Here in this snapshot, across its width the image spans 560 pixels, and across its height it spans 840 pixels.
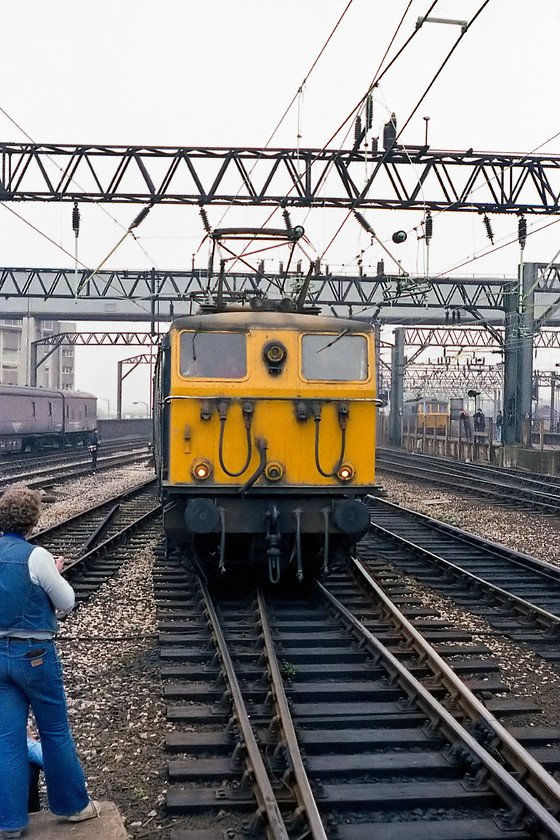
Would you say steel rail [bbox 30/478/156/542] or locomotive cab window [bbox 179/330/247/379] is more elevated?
locomotive cab window [bbox 179/330/247/379]

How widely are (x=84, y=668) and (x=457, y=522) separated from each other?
34.6 feet

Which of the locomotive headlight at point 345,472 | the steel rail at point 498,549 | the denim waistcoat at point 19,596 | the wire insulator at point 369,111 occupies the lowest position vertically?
the steel rail at point 498,549

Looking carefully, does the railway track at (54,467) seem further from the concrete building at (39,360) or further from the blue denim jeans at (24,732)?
the concrete building at (39,360)

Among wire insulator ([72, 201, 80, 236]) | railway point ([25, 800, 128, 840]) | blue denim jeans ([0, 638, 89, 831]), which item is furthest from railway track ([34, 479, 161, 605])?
wire insulator ([72, 201, 80, 236])

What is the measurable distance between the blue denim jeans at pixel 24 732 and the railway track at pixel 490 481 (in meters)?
14.9

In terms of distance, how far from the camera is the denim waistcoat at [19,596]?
12.6 feet

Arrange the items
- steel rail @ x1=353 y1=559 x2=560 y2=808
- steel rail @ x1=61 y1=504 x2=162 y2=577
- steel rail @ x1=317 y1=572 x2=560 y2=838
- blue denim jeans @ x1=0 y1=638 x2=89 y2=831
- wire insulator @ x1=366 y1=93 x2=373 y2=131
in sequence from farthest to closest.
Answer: wire insulator @ x1=366 y1=93 x2=373 y2=131 < steel rail @ x1=61 y1=504 x2=162 y2=577 < steel rail @ x1=353 y1=559 x2=560 y2=808 < steel rail @ x1=317 y1=572 x2=560 y2=838 < blue denim jeans @ x1=0 y1=638 x2=89 y2=831

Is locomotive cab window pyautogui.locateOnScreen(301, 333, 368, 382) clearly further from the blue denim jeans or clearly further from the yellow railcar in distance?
the yellow railcar in distance

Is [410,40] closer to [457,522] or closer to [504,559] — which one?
[504,559]

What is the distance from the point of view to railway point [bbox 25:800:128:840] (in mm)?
3854

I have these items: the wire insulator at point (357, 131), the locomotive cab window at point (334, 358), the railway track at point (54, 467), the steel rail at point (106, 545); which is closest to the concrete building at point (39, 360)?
the railway track at point (54, 467)

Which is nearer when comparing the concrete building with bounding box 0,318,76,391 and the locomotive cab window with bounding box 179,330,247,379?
the locomotive cab window with bounding box 179,330,247,379

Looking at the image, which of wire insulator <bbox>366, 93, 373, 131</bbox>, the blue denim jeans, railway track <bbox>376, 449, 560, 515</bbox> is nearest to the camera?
the blue denim jeans

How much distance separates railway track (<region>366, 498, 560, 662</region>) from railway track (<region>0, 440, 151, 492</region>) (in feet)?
36.8
